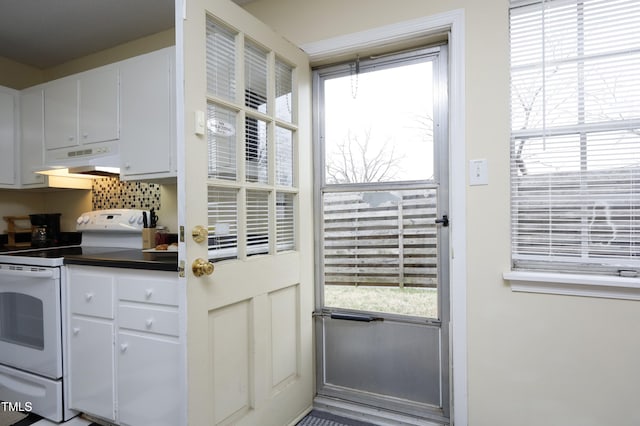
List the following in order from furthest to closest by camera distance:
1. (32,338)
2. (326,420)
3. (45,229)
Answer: (45,229) → (32,338) → (326,420)

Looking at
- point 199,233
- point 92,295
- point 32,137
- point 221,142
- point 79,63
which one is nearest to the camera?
point 199,233

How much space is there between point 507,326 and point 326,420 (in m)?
1.09

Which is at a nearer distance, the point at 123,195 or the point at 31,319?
the point at 31,319

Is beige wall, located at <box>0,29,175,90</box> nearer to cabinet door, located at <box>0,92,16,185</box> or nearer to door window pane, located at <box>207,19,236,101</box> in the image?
cabinet door, located at <box>0,92,16,185</box>

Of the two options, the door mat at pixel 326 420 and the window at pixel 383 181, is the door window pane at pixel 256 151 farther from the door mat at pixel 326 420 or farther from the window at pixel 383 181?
the door mat at pixel 326 420

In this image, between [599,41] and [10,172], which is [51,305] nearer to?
[10,172]

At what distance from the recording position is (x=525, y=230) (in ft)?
5.25

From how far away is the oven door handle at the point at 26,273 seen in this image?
190cm

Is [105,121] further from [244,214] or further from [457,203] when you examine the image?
[457,203]

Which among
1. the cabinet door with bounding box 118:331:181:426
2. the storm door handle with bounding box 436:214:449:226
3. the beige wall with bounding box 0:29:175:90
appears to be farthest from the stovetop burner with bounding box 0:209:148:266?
the storm door handle with bounding box 436:214:449:226

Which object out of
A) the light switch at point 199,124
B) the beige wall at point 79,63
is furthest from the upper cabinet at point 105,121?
the light switch at point 199,124

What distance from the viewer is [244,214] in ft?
5.08

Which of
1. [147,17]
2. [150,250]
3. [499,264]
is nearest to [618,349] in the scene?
[499,264]

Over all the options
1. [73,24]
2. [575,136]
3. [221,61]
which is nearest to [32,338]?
[221,61]
